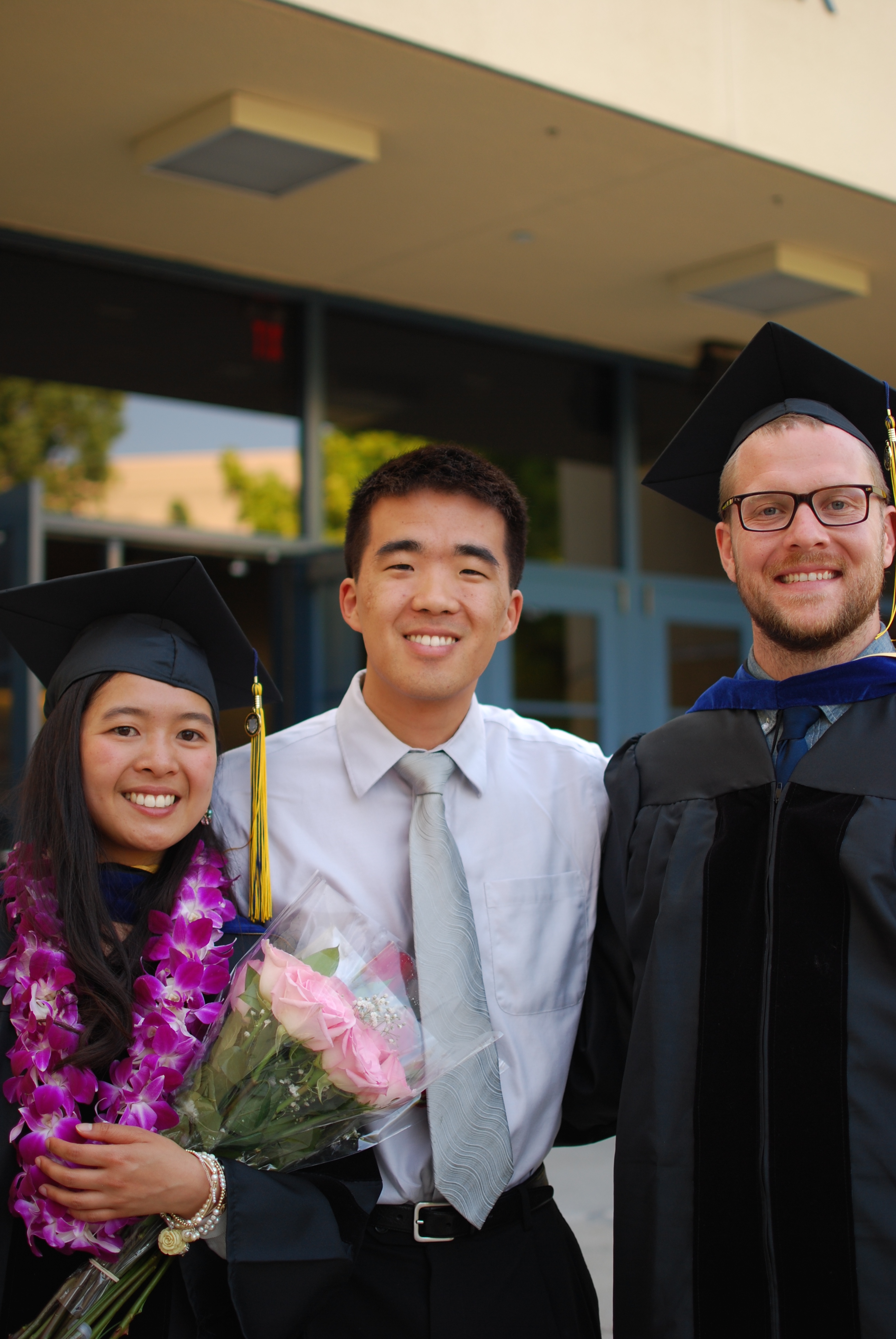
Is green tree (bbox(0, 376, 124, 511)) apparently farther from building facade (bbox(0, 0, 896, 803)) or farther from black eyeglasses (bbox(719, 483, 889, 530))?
black eyeglasses (bbox(719, 483, 889, 530))

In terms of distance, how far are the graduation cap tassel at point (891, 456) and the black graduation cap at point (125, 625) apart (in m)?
1.13

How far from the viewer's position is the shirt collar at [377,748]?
2410 mm

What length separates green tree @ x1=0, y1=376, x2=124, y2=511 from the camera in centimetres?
565

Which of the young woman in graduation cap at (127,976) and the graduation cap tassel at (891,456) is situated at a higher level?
the graduation cap tassel at (891,456)

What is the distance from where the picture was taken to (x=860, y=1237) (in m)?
1.98

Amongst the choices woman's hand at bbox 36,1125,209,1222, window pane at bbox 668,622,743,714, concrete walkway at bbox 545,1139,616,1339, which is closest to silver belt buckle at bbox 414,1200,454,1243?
woman's hand at bbox 36,1125,209,1222

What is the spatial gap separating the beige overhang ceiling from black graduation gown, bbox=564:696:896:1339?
2921 mm

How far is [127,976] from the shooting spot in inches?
80.8

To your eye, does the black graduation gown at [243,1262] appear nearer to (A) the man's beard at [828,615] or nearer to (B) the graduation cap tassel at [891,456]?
(A) the man's beard at [828,615]

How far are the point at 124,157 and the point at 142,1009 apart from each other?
12.6ft

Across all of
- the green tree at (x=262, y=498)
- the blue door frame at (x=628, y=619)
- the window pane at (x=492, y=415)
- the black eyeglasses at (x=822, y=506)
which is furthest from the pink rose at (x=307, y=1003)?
the blue door frame at (x=628, y=619)

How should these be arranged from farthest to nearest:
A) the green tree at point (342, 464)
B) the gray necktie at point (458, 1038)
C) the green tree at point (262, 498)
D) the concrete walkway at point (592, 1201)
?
the green tree at point (342, 464), the green tree at point (262, 498), the concrete walkway at point (592, 1201), the gray necktie at point (458, 1038)

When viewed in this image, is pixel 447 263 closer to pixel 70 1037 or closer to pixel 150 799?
pixel 150 799

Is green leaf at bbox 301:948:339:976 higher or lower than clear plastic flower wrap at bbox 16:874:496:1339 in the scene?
higher
